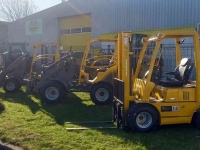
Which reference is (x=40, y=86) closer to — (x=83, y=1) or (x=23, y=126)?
(x=23, y=126)

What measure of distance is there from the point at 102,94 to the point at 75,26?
484 inches

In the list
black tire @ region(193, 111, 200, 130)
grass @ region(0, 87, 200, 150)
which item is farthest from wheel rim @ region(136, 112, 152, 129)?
black tire @ region(193, 111, 200, 130)

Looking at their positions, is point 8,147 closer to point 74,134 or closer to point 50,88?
point 74,134

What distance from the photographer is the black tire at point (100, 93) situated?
9.87 m

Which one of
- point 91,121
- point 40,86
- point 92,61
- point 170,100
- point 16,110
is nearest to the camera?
point 170,100

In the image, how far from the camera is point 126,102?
253 inches

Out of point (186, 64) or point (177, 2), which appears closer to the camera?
point (186, 64)

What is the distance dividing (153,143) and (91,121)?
2.27 metres

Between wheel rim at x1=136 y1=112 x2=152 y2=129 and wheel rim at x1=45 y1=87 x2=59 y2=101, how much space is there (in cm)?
451

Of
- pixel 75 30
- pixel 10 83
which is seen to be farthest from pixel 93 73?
pixel 75 30

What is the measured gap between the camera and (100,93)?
10.0 meters

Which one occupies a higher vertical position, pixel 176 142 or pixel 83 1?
pixel 83 1

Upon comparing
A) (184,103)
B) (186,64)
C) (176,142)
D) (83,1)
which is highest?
(83,1)

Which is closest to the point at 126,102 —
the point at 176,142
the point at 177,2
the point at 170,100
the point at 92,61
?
the point at 170,100
